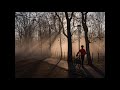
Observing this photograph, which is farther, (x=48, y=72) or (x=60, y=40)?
(x=60, y=40)

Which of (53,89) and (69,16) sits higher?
(69,16)
